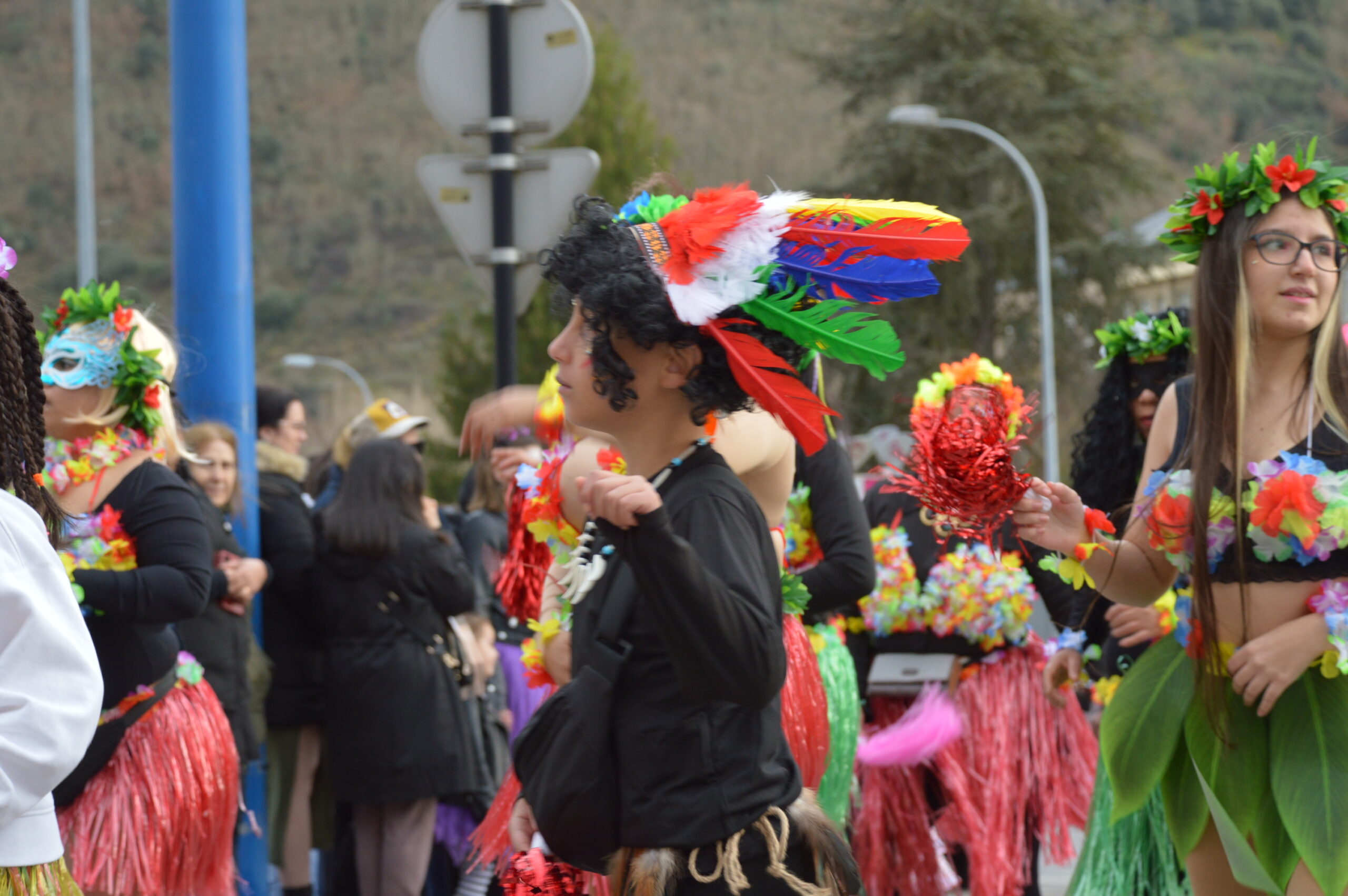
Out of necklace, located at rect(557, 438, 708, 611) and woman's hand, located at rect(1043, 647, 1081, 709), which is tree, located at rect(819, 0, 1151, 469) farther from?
necklace, located at rect(557, 438, 708, 611)

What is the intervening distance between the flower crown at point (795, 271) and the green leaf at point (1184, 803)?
4.36 feet

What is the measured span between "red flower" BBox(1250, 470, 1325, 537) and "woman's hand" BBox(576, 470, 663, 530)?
1538 mm

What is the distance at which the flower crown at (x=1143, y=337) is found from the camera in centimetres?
509

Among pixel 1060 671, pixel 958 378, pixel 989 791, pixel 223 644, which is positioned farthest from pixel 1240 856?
pixel 223 644

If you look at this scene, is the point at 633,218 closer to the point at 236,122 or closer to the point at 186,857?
the point at 186,857

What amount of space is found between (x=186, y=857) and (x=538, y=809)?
7.44 feet

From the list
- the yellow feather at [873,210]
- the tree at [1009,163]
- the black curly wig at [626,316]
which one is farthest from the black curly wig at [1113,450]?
the tree at [1009,163]

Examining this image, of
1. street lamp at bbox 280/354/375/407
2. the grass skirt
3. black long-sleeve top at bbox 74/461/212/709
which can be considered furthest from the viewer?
street lamp at bbox 280/354/375/407

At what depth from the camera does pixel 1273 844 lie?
314 cm

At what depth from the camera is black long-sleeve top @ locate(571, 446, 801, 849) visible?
2277 mm

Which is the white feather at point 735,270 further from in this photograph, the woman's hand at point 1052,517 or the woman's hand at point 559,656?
the woman's hand at point 559,656

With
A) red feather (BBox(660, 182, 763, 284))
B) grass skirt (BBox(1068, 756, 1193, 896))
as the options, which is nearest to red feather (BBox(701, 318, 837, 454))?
red feather (BBox(660, 182, 763, 284))

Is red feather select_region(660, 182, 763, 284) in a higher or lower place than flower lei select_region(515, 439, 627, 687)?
higher

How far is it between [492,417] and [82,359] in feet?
5.92
